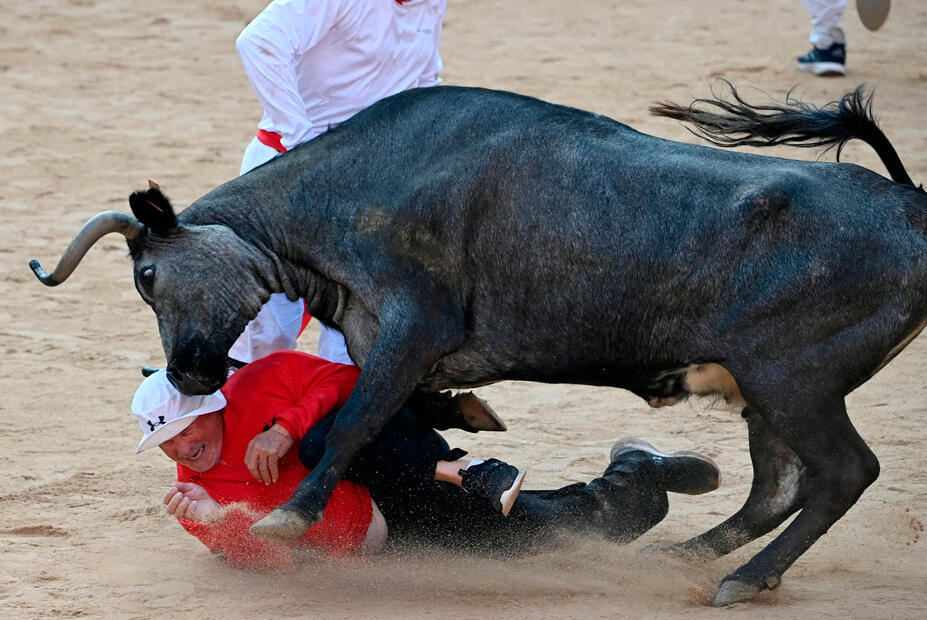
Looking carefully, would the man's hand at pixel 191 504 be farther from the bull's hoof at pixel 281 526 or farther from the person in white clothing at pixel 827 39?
the person in white clothing at pixel 827 39

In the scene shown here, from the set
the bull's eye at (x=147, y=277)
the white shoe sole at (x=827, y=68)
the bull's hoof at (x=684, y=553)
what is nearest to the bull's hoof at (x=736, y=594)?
the bull's hoof at (x=684, y=553)

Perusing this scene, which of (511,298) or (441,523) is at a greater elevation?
(511,298)

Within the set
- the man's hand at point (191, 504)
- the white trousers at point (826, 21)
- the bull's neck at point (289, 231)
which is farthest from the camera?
the white trousers at point (826, 21)

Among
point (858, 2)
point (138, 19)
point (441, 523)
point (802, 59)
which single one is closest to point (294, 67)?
point (441, 523)

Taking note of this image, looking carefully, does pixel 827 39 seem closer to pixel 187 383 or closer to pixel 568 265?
pixel 568 265

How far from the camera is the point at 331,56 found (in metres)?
5.90

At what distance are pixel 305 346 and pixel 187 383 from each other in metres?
3.04

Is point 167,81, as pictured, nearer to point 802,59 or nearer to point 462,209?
point 802,59

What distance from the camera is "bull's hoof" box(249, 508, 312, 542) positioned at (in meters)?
4.60

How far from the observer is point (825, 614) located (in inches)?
180

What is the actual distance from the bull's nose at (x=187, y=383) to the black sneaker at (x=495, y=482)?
94cm

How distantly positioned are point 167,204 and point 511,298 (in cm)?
123

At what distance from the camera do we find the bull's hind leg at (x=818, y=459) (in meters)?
4.66

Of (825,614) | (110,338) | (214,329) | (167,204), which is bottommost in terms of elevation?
(110,338)
